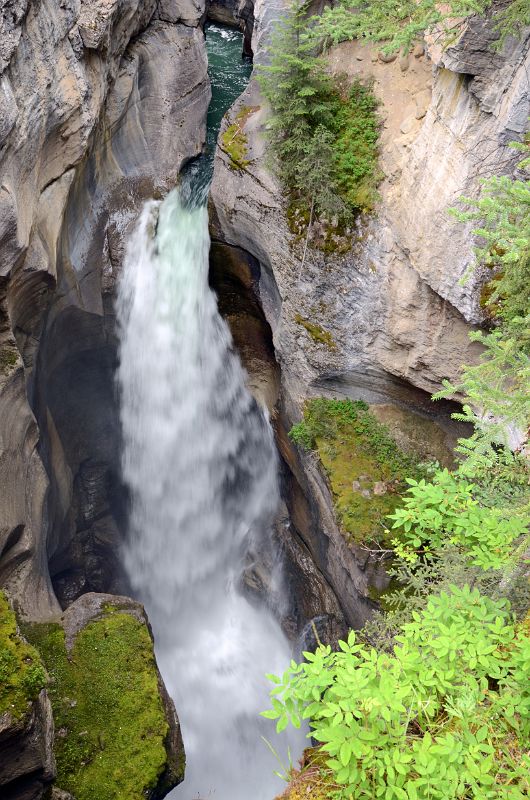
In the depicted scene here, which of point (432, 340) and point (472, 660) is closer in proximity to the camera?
point (472, 660)

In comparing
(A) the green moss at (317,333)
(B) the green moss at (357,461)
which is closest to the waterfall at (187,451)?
(B) the green moss at (357,461)

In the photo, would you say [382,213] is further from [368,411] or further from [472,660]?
[472,660]

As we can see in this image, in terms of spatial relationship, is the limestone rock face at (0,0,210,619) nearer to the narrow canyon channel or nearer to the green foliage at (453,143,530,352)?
the narrow canyon channel

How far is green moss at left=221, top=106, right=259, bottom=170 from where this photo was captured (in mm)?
12023

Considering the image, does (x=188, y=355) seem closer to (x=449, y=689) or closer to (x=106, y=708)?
(x=106, y=708)

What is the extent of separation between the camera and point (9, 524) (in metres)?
9.34

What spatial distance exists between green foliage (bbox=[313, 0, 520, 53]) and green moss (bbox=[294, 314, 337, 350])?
4.63 metres

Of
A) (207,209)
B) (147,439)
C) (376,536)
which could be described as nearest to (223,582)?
(147,439)

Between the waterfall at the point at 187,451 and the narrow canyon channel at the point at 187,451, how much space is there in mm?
24

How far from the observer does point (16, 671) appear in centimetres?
670

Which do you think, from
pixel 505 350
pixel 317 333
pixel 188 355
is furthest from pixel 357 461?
pixel 505 350

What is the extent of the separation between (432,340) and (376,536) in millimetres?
3392

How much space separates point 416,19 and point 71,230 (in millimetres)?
7915

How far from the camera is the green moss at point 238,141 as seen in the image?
12.0m
